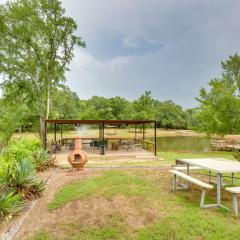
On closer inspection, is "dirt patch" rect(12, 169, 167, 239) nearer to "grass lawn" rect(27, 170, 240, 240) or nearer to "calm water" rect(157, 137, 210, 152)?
"grass lawn" rect(27, 170, 240, 240)

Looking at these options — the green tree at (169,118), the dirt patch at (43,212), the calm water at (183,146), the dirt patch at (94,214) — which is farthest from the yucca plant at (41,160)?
the green tree at (169,118)

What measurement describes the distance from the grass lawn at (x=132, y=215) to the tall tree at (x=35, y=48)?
415 inches

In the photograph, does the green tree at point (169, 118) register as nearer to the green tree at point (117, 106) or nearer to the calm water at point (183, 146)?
the green tree at point (117, 106)

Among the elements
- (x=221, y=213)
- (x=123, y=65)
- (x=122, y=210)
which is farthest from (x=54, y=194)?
(x=123, y=65)

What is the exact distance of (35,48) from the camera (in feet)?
49.1

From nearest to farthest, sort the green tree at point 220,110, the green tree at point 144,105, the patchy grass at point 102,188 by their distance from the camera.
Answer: the patchy grass at point 102,188, the green tree at point 220,110, the green tree at point 144,105

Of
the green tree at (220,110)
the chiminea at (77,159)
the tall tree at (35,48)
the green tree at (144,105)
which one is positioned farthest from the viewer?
the green tree at (144,105)

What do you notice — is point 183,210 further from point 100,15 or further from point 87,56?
point 87,56

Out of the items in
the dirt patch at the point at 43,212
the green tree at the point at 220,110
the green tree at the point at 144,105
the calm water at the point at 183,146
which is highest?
the green tree at the point at 144,105

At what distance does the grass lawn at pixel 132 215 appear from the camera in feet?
11.1

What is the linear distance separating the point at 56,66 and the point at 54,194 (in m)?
12.2

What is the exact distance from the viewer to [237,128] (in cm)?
1697

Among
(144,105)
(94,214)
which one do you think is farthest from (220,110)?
(144,105)

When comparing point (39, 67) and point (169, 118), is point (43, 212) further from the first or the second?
point (169, 118)
